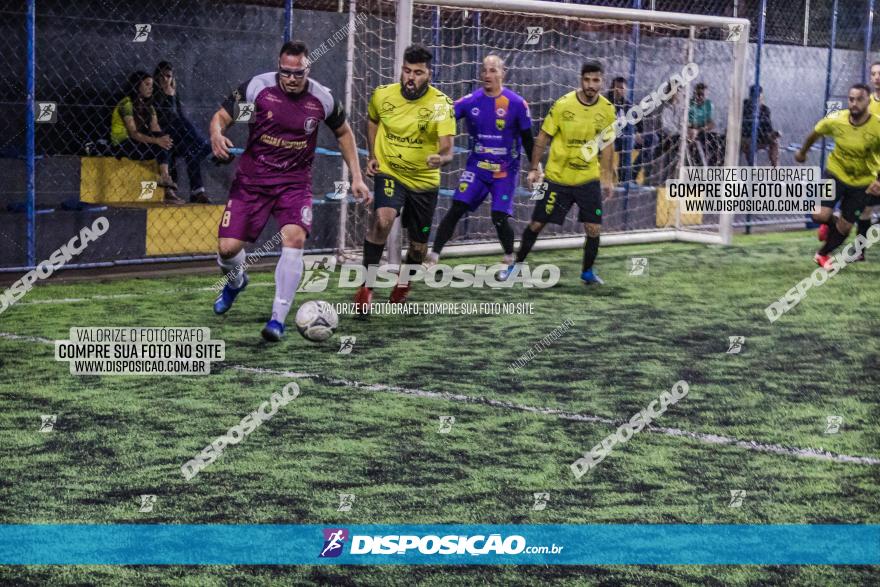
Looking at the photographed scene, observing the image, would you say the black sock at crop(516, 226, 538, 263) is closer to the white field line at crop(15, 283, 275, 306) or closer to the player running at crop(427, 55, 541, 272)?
the player running at crop(427, 55, 541, 272)

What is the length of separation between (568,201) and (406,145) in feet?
7.69

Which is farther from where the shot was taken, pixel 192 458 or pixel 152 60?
pixel 152 60

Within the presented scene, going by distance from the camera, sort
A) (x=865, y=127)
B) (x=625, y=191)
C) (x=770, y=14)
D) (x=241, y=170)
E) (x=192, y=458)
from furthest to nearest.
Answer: (x=770, y=14) < (x=625, y=191) < (x=865, y=127) < (x=241, y=170) < (x=192, y=458)

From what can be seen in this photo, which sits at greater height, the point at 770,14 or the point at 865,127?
the point at 770,14

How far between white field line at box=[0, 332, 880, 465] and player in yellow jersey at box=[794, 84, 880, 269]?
675 cm

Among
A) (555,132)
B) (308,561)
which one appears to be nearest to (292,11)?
(555,132)

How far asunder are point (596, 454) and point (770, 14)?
15.8 meters

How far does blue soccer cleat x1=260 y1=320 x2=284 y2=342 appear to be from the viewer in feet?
28.2

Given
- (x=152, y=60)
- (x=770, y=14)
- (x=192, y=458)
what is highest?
(x=770, y=14)

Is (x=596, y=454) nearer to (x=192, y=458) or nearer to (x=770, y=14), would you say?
(x=192, y=458)

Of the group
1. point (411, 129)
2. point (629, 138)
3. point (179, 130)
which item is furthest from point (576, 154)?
point (629, 138)

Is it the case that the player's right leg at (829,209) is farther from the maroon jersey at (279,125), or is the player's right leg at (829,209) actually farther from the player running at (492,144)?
the maroon jersey at (279,125)

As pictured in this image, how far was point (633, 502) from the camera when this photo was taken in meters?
5.52

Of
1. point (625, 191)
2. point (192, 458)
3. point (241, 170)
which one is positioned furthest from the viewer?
point (625, 191)
